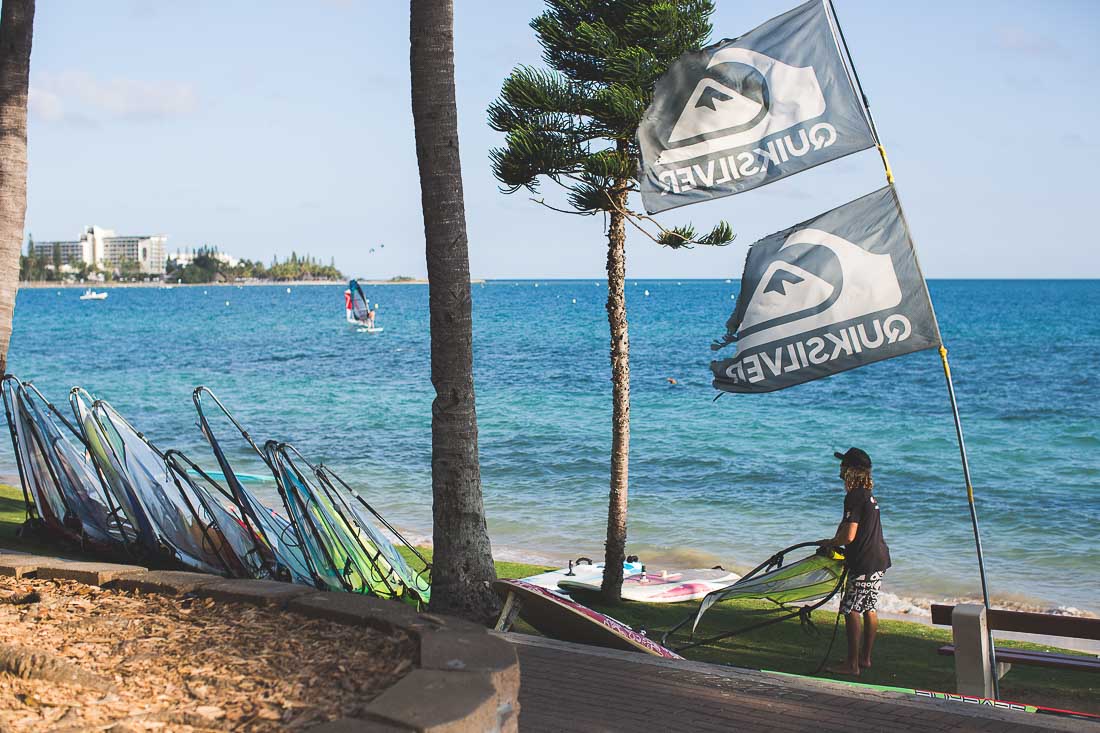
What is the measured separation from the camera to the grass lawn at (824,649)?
6418 millimetres

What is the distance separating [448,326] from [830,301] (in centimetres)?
237

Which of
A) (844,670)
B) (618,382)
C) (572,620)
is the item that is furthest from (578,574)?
(572,620)

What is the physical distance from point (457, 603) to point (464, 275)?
6.95 feet

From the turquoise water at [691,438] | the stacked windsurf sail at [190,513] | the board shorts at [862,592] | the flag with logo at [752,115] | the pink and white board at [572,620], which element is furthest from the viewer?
the turquoise water at [691,438]

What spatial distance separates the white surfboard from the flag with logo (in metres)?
4.43

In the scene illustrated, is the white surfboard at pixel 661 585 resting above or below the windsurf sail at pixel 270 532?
below

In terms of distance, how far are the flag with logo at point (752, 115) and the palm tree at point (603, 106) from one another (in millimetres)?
1980

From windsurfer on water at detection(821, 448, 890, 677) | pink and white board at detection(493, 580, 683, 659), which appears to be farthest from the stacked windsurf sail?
windsurfer on water at detection(821, 448, 890, 677)

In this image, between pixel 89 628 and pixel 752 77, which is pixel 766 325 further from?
pixel 89 628

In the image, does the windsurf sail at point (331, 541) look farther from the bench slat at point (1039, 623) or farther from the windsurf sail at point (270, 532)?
the bench slat at point (1039, 623)

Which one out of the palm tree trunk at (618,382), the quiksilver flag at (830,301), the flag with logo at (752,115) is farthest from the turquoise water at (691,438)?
the flag with logo at (752,115)

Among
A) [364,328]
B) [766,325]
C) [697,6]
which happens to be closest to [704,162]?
[766,325]

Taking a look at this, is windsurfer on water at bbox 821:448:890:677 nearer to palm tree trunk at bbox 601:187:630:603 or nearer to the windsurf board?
palm tree trunk at bbox 601:187:630:603

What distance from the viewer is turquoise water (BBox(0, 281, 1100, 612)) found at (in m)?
13.8
